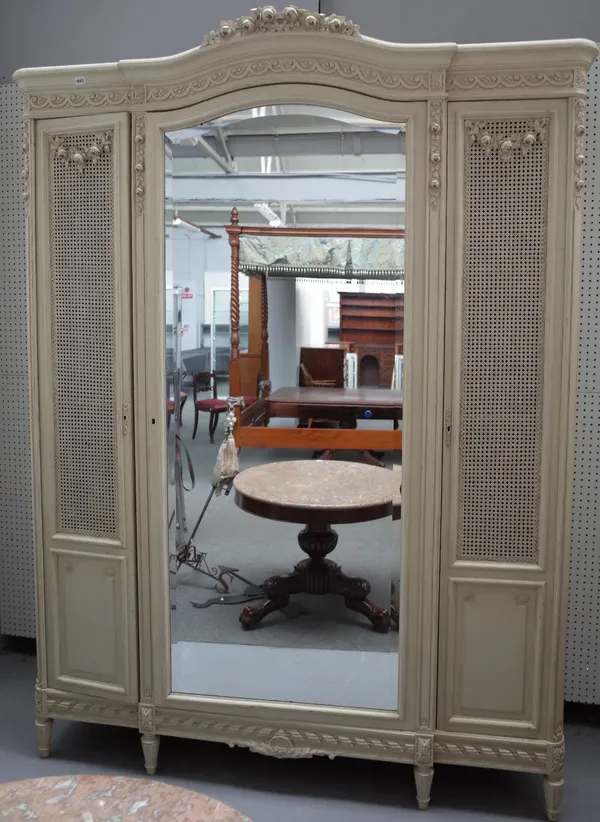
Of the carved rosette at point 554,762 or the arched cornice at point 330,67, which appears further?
the carved rosette at point 554,762

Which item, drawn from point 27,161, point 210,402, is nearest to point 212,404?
point 210,402

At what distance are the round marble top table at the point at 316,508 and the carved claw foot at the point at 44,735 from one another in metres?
0.86

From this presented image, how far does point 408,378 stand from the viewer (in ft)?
8.49

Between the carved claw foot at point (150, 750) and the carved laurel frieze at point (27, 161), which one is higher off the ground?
the carved laurel frieze at point (27, 161)

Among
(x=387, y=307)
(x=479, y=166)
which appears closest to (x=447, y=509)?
(x=387, y=307)

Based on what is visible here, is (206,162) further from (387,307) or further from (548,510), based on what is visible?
(548,510)

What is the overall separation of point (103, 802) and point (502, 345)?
1.77 meters

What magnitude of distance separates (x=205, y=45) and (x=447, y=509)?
1.76 m

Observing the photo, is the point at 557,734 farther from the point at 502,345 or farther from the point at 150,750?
the point at 150,750

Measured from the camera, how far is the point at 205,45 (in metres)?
2.54

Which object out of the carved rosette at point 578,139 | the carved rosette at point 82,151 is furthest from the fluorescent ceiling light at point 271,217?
the carved rosette at point 578,139

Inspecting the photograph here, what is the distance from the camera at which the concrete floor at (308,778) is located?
8.72 ft

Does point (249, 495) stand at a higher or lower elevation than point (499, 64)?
lower

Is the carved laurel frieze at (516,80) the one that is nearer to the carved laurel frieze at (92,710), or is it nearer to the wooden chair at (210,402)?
the wooden chair at (210,402)
